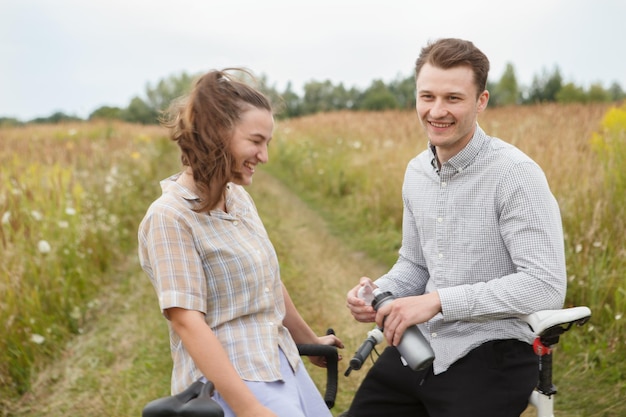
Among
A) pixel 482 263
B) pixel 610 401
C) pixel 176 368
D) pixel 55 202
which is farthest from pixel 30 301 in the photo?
pixel 610 401

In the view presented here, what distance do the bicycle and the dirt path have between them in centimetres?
181

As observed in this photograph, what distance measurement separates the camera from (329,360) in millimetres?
2146

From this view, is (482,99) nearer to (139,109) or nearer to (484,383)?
(484,383)

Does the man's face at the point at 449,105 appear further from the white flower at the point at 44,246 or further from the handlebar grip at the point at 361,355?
the white flower at the point at 44,246

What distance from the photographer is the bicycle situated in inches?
60.2

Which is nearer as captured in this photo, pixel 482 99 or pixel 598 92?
pixel 482 99

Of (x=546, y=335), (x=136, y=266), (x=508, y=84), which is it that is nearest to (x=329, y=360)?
(x=546, y=335)

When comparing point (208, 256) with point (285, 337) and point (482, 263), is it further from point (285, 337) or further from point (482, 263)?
point (482, 263)

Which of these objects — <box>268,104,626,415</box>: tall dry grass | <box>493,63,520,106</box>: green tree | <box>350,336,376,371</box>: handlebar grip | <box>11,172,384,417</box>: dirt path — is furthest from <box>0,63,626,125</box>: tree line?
<box>350,336,376,371</box>: handlebar grip

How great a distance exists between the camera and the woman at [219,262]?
1647 mm

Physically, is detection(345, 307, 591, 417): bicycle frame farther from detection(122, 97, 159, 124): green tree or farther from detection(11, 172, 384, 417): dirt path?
detection(122, 97, 159, 124): green tree

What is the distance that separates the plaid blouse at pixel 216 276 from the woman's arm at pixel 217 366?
0.20 ft

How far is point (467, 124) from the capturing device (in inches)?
80.9

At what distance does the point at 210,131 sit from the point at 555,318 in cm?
114
